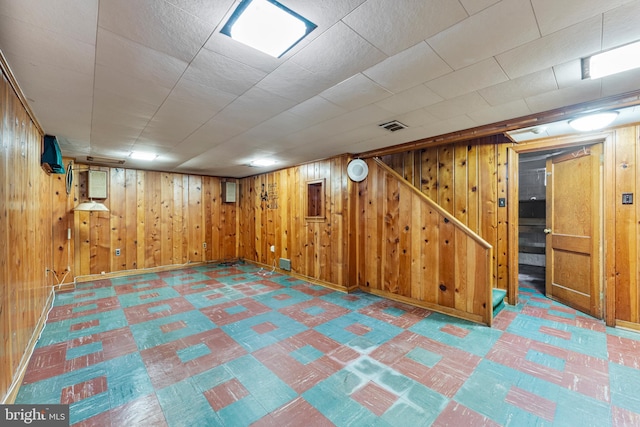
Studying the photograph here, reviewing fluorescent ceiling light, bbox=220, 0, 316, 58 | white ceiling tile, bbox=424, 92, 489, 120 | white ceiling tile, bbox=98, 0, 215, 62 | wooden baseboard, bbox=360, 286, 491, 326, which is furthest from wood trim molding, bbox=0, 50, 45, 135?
wooden baseboard, bbox=360, 286, 491, 326

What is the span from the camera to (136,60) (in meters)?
1.62

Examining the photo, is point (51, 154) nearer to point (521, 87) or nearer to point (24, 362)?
point (24, 362)

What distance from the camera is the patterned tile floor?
1653mm

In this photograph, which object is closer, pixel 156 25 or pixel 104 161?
pixel 156 25

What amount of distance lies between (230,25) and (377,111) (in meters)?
1.53

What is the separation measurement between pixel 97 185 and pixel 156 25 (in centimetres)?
503

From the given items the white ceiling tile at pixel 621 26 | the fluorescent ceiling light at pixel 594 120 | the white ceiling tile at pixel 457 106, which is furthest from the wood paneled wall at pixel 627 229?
the white ceiling tile at pixel 621 26

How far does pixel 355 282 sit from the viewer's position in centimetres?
431

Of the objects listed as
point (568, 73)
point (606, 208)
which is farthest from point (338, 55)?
point (606, 208)

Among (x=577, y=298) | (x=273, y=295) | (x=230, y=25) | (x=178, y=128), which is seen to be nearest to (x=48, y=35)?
(x=230, y=25)

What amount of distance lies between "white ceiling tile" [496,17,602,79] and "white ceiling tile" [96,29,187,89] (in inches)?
83.1

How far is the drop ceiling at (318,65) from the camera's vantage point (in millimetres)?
1248

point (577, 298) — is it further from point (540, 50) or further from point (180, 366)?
point (180, 366)

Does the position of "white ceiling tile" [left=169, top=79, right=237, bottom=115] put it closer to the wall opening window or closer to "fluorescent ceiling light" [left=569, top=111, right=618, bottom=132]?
the wall opening window
